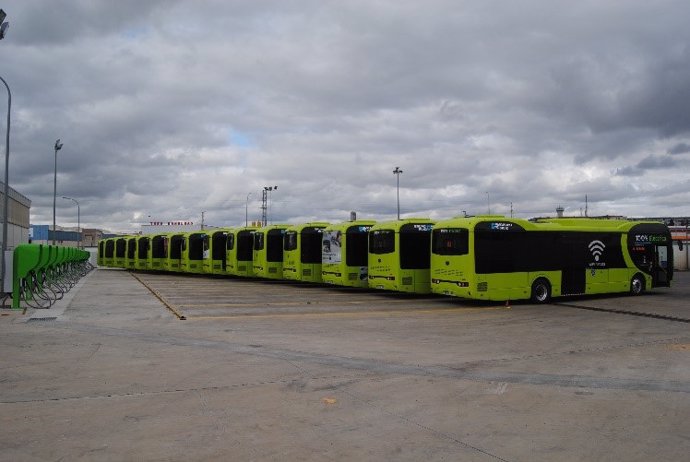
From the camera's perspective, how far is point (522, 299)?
20531mm

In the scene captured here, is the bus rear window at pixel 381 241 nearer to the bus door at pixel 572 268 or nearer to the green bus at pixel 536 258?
the green bus at pixel 536 258

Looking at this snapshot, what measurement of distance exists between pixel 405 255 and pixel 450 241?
2458mm

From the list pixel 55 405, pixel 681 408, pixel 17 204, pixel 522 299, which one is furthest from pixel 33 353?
pixel 17 204

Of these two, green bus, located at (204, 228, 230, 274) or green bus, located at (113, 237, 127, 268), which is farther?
green bus, located at (113, 237, 127, 268)

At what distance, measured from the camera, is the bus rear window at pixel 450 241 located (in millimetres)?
18922

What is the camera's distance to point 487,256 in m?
18.7

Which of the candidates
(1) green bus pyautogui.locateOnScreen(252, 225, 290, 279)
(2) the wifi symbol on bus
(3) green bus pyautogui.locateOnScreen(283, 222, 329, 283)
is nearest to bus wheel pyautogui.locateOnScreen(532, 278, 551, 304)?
(2) the wifi symbol on bus

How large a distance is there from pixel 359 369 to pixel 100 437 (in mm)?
4114

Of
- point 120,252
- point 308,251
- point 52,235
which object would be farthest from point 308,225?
point 52,235

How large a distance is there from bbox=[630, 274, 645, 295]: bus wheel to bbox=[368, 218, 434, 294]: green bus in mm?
7804

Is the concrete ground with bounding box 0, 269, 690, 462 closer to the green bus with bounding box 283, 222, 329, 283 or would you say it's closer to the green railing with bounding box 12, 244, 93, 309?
the green railing with bounding box 12, 244, 93, 309

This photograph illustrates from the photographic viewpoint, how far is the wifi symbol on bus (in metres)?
21.2

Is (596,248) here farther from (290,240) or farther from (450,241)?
(290,240)

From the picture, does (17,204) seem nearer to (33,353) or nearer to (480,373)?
(33,353)
